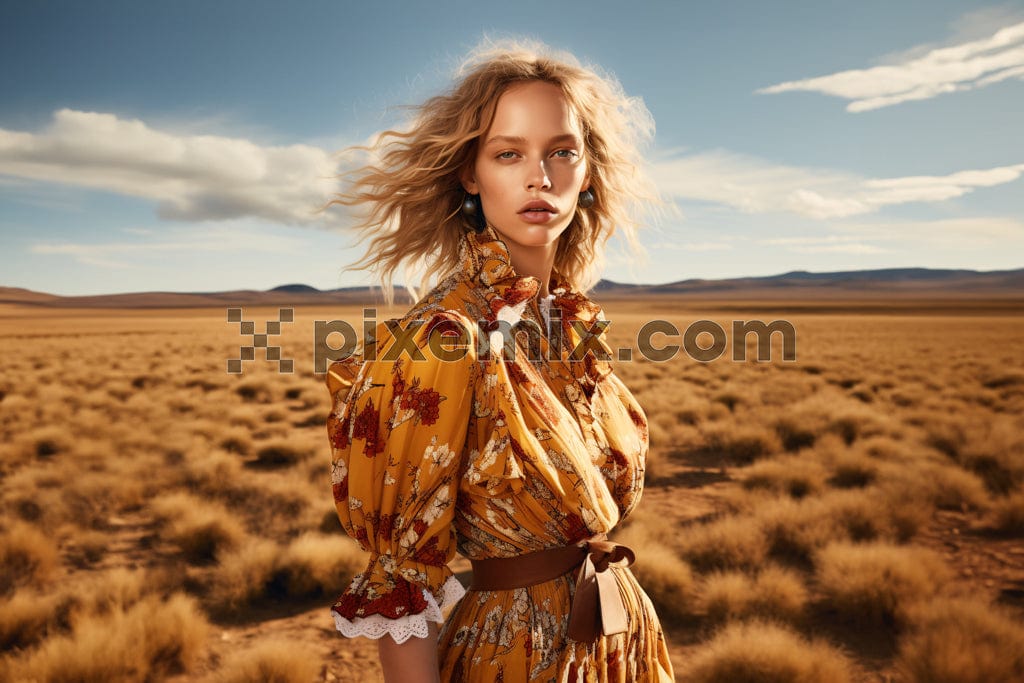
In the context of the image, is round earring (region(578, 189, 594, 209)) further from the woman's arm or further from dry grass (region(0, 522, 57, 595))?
dry grass (region(0, 522, 57, 595))

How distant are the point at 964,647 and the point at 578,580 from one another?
12.7 feet

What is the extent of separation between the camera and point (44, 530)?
6.10 m

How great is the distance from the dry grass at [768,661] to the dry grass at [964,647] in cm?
41

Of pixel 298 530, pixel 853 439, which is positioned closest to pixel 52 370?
pixel 298 530

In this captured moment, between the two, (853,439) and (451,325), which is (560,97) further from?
(853,439)

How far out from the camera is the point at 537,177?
156 centimetres

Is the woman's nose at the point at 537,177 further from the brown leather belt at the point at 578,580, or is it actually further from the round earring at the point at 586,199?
the brown leather belt at the point at 578,580

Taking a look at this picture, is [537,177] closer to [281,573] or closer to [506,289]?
[506,289]

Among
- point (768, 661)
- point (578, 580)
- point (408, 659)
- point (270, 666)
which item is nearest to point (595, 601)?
point (578, 580)

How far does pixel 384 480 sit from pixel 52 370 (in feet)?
73.7

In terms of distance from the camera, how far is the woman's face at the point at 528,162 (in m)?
1.57

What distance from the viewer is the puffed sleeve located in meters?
1.19

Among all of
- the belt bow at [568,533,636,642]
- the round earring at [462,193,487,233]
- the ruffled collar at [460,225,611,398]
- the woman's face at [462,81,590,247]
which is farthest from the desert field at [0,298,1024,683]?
the woman's face at [462,81,590,247]

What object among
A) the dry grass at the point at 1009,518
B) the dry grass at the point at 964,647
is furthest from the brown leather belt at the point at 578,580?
the dry grass at the point at 1009,518
